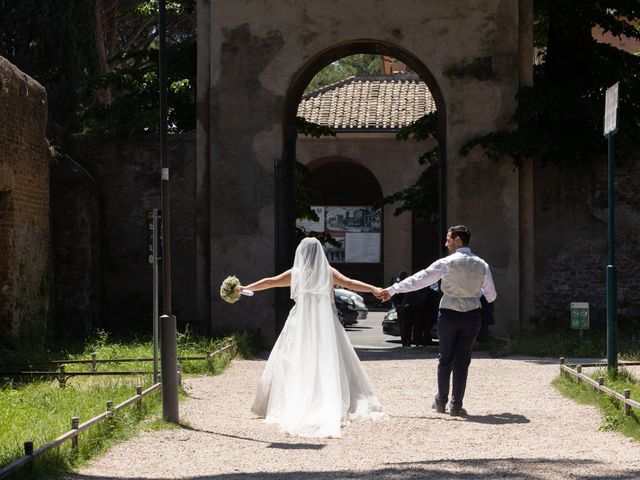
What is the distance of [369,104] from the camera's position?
40875mm

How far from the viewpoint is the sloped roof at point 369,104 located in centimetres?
3984

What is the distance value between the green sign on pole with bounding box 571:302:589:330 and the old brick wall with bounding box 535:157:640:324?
1766mm

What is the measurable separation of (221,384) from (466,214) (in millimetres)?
7309

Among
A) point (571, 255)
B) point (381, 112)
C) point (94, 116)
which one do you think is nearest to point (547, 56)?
point (571, 255)

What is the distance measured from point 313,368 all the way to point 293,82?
10.2 meters

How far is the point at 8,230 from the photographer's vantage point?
16.2 meters

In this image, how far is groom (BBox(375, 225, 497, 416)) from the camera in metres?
11.1

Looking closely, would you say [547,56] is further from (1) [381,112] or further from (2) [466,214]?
(1) [381,112]

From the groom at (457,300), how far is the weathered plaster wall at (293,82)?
8630 mm

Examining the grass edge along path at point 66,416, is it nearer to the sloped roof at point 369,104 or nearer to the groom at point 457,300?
the groom at point 457,300

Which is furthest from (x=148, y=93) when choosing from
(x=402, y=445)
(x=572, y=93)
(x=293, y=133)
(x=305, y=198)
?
(x=402, y=445)

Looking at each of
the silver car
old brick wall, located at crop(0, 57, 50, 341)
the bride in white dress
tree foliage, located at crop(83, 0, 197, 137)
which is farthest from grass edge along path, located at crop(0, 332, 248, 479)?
the silver car

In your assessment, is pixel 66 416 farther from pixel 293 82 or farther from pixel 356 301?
pixel 356 301

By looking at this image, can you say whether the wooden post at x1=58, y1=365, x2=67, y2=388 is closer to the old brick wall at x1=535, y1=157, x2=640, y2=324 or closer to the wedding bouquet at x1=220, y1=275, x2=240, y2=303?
the wedding bouquet at x1=220, y1=275, x2=240, y2=303
